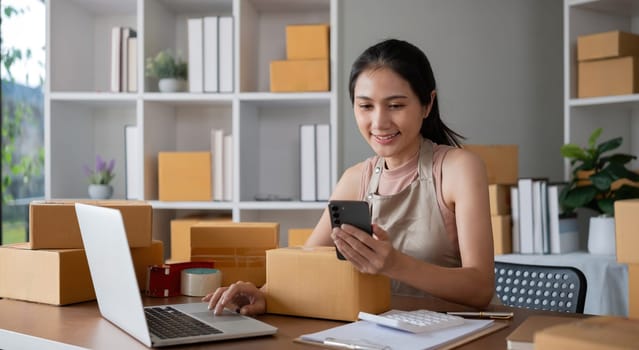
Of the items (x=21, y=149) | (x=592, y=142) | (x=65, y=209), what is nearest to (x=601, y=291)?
(x=592, y=142)

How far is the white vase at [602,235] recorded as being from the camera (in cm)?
254

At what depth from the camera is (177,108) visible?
328 centimetres

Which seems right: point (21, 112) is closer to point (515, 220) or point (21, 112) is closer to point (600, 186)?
point (515, 220)

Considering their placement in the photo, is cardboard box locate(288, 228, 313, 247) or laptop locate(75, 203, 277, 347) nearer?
laptop locate(75, 203, 277, 347)

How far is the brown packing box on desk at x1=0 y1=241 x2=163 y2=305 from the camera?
4.68ft

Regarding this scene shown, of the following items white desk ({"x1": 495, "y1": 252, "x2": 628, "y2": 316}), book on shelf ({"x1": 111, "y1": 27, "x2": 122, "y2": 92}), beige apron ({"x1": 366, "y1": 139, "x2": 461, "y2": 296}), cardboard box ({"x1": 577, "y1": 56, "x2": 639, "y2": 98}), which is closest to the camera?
beige apron ({"x1": 366, "y1": 139, "x2": 461, "y2": 296})

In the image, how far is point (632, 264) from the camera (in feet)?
5.57

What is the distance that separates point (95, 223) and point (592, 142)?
2.03 meters

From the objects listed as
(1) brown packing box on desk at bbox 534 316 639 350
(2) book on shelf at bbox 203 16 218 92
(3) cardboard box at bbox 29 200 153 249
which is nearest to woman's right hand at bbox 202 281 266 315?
(3) cardboard box at bbox 29 200 153 249

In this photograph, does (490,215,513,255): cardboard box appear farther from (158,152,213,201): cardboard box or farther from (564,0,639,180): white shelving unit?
(158,152,213,201): cardboard box

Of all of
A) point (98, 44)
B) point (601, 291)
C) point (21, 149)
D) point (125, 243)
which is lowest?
point (601, 291)

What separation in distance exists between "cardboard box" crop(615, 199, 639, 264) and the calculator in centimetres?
71

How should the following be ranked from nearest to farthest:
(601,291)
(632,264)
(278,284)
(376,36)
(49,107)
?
(278,284), (632,264), (601,291), (49,107), (376,36)

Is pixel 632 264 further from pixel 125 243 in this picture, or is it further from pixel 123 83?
pixel 123 83
